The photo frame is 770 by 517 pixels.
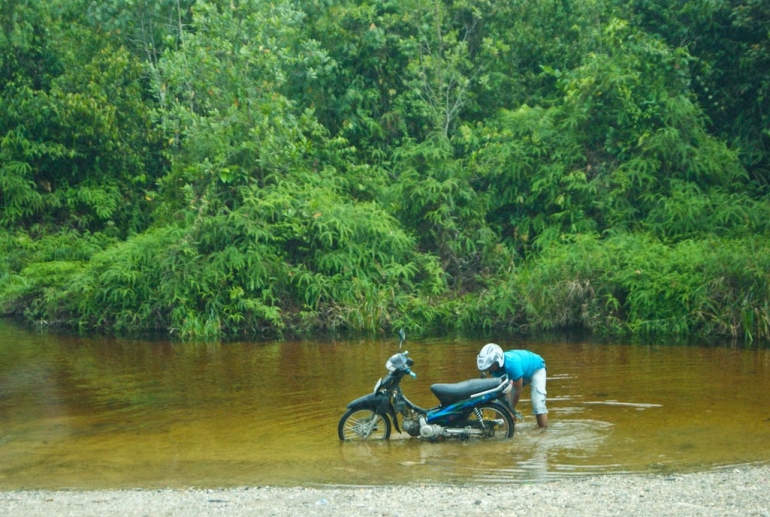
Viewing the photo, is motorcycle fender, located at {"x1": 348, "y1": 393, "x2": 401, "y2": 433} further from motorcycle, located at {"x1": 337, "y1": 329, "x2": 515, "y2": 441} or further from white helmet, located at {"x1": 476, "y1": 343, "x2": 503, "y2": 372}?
white helmet, located at {"x1": 476, "y1": 343, "x2": 503, "y2": 372}

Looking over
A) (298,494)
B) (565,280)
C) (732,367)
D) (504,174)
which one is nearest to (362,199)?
(504,174)

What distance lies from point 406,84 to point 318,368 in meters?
11.1

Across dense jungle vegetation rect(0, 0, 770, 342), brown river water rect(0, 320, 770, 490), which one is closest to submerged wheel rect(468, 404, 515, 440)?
brown river water rect(0, 320, 770, 490)

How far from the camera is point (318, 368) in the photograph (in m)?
15.0

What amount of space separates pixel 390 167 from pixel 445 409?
14.5 m

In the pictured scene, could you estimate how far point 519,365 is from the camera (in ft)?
34.2

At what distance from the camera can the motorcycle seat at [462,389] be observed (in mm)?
10039

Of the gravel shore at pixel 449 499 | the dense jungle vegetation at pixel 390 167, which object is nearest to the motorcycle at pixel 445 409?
the gravel shore at pixel 449 499

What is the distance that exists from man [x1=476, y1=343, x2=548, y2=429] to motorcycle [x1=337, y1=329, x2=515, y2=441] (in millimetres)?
156

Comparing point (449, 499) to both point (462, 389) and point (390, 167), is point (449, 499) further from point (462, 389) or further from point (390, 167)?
point (390, 167)

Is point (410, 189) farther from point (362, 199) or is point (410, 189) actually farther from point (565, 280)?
point (565, 280)

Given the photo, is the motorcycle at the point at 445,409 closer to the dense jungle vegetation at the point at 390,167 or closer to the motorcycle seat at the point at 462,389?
the motorcycle seat at the point at 462,389

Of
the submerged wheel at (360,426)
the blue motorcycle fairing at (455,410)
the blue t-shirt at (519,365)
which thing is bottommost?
the submerged wheel at (360,426)

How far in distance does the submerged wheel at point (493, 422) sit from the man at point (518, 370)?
34cm
